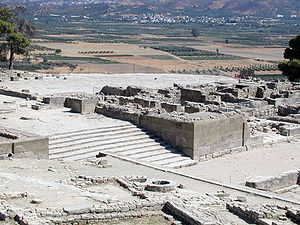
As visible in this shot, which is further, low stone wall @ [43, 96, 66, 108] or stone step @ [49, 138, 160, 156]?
low stone wall @ [43, 96, 66, 108]

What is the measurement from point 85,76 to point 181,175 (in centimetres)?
2891

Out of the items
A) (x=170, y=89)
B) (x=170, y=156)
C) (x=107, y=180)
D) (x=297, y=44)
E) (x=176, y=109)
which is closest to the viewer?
(x=107, y=180)

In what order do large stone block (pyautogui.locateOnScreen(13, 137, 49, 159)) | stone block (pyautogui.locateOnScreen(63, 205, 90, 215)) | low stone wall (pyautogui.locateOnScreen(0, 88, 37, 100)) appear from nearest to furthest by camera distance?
stone block (pyautogui.locateOnScreen(63, 205, 90, 215)) → large stone block (pyautogui.locateOnScreen(13, 137, 49, 159)) → low stone wall (pyautogui.locateOnScreen(0, 88, 37, 100))

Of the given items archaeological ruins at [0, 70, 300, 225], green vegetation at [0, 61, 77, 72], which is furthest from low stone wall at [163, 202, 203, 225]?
green vegetation at [0, 61, 77, 72]

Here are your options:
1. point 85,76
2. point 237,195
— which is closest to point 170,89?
point 85,76

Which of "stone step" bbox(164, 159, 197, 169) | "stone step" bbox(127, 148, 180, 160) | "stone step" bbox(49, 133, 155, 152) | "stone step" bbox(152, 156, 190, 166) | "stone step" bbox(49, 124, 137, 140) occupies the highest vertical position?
"stone step" bbox(49, 124, 137, 140)

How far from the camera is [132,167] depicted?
722 inches

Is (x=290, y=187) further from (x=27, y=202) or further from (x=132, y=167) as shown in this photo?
(x=27, y=202)

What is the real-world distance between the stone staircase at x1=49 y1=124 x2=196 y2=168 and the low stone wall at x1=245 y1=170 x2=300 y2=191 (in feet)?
10.9

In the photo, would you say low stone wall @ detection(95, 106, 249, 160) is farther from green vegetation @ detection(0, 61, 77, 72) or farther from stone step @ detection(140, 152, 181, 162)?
green vegetation @ detection(0, 61, 77, 72)

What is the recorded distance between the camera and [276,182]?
18250 mm

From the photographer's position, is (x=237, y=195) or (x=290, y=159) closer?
(x=237, y=195)

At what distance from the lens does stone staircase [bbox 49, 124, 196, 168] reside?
20.0 meters

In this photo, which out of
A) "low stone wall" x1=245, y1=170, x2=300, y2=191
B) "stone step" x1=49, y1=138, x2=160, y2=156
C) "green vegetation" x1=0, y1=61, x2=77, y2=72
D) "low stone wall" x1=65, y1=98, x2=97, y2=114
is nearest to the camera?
"low stone wall" x1=245, y1=170, x2=300, y2=191
